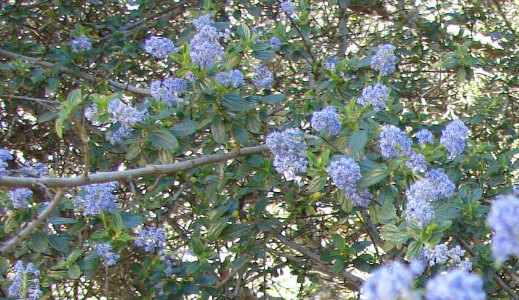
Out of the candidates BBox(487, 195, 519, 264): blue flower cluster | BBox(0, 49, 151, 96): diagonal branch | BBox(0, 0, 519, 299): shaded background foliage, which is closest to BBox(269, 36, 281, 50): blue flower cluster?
BBox(0, 0, 519, 299): shaded background foliage

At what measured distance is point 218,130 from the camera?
8.02 ft

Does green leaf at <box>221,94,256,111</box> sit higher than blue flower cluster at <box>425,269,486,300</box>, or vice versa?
green leaf at <box>221,94,256,111</box>

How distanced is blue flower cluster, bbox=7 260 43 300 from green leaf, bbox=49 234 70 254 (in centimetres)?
10

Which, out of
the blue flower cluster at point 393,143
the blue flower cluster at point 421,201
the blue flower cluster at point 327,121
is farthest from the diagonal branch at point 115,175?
the blue flower cluster at point 421,201

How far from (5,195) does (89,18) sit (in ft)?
5.82

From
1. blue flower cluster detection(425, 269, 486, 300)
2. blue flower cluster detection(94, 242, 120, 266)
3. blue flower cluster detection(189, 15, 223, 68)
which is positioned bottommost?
blue flower cluster detection(425, 269, 486, 300)

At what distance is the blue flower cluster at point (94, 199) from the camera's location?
94.7 inches

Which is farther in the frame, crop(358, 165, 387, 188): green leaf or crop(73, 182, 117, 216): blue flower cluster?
crop(73, 182, 117, 216): blue flower cluster

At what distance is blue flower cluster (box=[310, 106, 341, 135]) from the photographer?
7.42 ft

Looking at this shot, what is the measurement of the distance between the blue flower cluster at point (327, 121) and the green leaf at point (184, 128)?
383 mm

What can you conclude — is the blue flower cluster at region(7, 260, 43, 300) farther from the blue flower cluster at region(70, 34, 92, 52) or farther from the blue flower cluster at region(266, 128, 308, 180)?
the blue flower cluster at region(70, 34, 92, 52)

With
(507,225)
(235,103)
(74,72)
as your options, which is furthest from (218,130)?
(507,225)

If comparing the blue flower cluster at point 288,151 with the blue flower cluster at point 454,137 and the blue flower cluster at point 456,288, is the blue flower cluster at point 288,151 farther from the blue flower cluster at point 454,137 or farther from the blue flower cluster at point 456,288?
the blue flower cluster at point 456,288

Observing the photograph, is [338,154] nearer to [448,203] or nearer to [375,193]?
[375,193]
